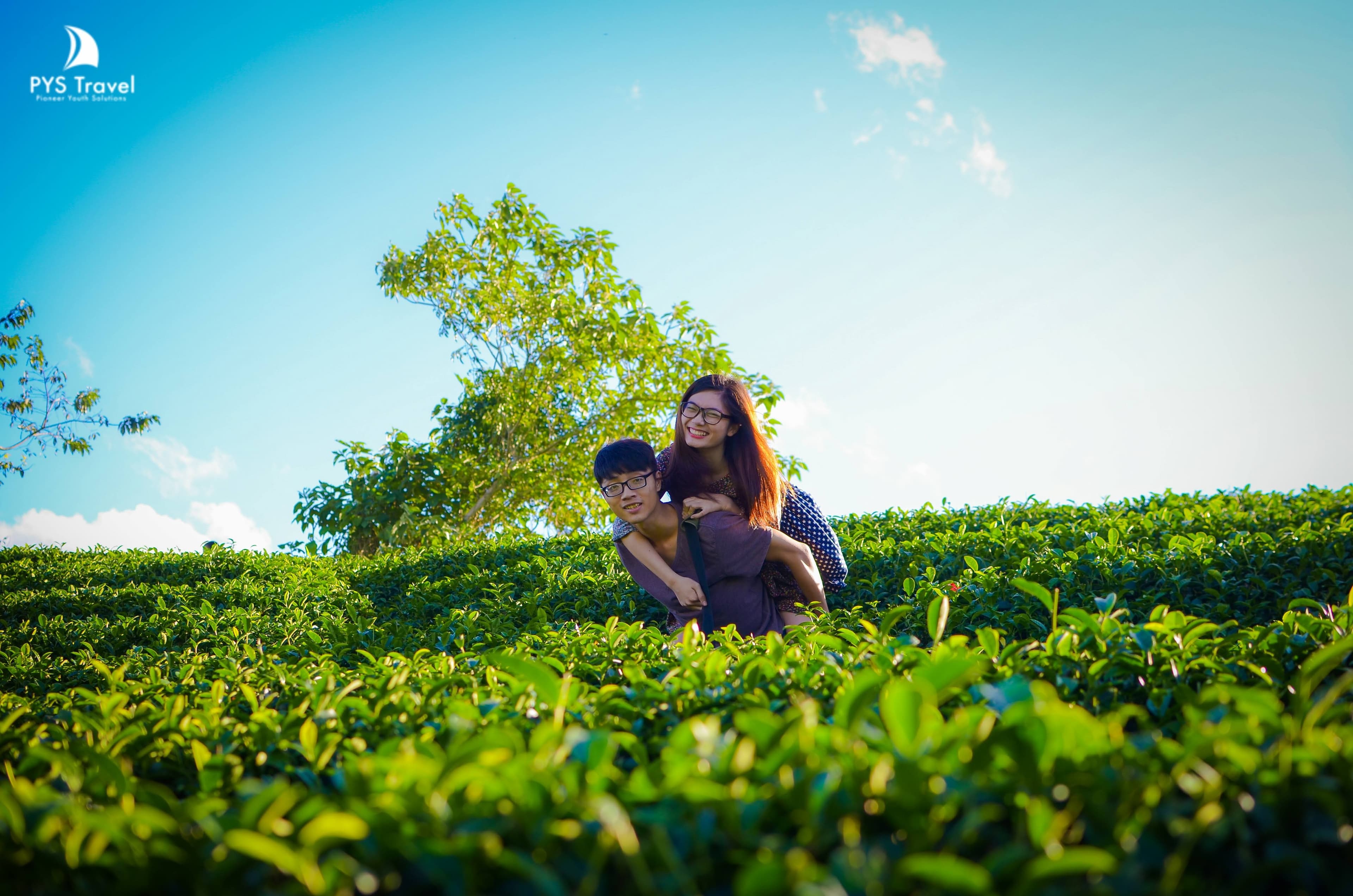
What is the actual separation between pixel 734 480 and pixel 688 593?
0.80 metres

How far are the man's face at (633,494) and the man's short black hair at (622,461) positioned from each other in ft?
0.06

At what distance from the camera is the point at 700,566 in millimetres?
3889

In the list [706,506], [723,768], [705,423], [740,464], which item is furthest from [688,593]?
[723,768]

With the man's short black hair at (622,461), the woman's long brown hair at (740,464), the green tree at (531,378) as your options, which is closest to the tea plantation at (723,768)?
the man's short black hair at (622,461)

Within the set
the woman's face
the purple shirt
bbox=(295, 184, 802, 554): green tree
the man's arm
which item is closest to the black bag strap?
the purple shirt

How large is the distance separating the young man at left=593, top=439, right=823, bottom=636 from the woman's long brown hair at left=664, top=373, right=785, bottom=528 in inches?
7.4

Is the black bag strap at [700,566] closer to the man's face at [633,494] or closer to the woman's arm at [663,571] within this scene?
the woman's arm at [663,571]

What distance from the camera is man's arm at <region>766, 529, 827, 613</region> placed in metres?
3.91

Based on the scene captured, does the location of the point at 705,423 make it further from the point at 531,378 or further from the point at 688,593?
the point at 531,378

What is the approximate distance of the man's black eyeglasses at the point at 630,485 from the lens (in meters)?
3.76

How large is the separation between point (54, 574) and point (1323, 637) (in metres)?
8.41

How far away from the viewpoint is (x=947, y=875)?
28.2 inches

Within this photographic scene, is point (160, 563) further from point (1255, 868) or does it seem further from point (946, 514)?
point (1255, 868)

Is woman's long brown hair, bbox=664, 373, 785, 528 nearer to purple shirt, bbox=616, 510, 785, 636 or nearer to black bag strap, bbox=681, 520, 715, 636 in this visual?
purple shirt, bbox=616, 510, 785, 636
